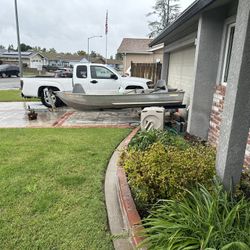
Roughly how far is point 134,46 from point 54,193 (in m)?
24.6

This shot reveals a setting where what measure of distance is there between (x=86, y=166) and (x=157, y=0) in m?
28.7

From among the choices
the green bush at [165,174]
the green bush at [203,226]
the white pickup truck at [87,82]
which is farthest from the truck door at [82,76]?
the green bush at [203,226]

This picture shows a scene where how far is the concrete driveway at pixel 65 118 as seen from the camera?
7805 mm

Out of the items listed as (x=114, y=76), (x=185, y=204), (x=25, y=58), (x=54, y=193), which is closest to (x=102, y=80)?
(x=114, y=76)

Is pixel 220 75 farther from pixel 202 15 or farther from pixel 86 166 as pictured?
pixel 86 166

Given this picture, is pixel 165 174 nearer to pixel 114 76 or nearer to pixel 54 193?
pixel 54 193

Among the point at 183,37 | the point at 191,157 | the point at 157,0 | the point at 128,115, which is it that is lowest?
the point at 128,115

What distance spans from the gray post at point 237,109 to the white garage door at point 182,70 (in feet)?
13.4

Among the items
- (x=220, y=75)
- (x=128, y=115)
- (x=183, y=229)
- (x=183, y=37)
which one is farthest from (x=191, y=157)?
(x=128, y=115)

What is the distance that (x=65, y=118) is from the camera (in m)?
8.79

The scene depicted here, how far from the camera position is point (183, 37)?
7.75 metres

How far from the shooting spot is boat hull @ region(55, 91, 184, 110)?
24.2 feet

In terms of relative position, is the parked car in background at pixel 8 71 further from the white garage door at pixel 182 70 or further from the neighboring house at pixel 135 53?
the white garage door at pixel 182 70

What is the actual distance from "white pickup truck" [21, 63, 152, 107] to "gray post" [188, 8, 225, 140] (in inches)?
200
